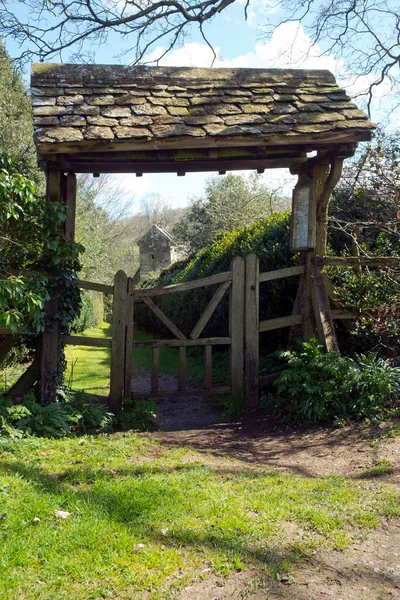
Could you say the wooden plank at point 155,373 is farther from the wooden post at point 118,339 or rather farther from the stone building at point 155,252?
the stone building at point 155,252

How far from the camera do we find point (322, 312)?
6.70 metres

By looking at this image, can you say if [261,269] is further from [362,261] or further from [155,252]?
[155,252]

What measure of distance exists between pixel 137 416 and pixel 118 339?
0.99 m

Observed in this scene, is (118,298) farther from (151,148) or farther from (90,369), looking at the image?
(90,369)

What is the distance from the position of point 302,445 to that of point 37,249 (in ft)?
12.6

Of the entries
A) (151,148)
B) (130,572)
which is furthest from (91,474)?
(151,148)

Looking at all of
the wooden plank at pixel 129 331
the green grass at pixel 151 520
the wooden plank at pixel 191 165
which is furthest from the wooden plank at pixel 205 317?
the green grass at pixel 151 520

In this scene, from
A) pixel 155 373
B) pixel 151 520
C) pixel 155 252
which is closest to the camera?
pixel 151 520

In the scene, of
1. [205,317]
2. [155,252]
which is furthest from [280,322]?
[155,252]

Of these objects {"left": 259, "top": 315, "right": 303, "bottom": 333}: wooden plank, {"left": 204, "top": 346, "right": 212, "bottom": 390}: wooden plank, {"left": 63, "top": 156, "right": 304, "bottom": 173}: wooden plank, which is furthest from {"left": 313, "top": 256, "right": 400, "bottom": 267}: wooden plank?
{"left": 204, "top": 346, "right": 212, "bottom": 390}: wooden plank

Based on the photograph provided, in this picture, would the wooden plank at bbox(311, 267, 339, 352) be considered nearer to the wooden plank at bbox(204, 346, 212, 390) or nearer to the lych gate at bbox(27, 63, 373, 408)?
the lych gate at bbox(27, 63, 373, 408)

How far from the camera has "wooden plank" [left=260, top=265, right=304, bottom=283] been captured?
22.2ft

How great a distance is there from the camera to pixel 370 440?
5.19 meters

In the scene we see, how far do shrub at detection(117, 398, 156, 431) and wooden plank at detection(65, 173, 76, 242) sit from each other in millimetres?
2184
